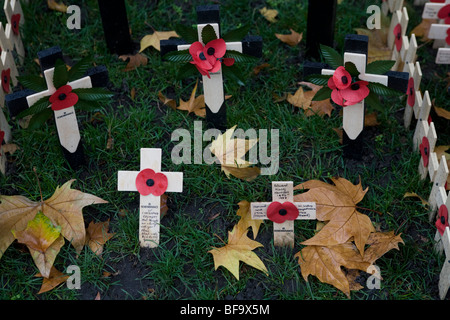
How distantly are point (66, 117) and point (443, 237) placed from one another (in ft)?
6.54

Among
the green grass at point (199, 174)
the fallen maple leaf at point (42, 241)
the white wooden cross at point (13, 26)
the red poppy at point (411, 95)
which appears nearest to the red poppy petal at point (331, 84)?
the green grass at point (199, 174)

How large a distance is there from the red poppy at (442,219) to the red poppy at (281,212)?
0.69m

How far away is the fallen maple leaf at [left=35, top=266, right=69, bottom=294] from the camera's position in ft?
8.91

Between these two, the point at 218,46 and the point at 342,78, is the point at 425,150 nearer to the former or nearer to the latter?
the point at 342,78

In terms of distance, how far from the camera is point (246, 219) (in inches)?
116

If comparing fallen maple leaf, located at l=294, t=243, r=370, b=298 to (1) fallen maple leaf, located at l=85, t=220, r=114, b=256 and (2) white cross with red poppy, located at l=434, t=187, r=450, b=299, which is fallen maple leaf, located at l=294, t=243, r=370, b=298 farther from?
(1) fallen maple leaf, located at l=85, t=220, r=114, b=256

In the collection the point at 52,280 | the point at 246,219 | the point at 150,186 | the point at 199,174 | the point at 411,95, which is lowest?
the point at 52,280

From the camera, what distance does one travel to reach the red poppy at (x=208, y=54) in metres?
3.03

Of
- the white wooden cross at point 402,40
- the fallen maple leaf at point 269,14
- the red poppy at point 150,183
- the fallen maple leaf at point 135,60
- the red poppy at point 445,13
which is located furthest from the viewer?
the fallen maple leaf at point 269,14

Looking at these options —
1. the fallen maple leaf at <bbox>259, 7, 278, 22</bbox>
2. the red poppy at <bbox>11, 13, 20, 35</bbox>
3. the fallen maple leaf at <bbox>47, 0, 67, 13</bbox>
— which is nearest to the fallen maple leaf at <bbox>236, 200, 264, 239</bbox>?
the fallen maple leaf at <bbox>259, 7, 278, 22</bbox>

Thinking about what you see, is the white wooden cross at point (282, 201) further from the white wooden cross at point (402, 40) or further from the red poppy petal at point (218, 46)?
the white wooden cross at point (402, 40)

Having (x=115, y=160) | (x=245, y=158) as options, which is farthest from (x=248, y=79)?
(x=115, y=160)

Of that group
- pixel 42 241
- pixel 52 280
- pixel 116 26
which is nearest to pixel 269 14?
pixel 116 26

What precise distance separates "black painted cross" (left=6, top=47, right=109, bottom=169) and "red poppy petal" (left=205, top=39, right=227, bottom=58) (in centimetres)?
57
